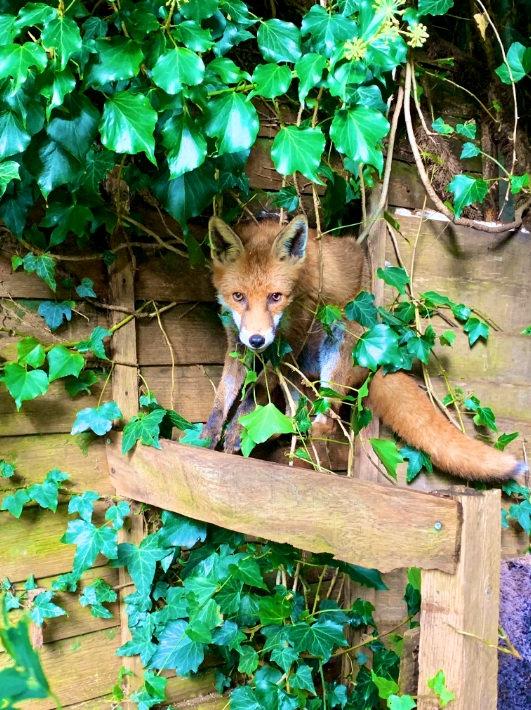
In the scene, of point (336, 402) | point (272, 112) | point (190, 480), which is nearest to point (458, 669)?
point (190, 480)

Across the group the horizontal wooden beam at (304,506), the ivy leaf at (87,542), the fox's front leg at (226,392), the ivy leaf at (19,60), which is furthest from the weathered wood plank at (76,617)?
the ivy leaf at (19,60)

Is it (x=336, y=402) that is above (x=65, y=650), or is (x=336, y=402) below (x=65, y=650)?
above

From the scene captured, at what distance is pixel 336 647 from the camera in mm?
2143

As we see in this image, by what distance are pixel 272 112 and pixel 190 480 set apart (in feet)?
4.39

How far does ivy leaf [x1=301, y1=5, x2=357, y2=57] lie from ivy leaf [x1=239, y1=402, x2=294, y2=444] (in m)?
0.96

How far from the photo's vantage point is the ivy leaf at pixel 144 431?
1.72 m

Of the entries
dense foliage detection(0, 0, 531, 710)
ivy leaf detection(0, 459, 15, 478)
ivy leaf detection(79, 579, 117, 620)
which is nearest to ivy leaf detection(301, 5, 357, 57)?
dense foliage detection(0, 0, 531, 710)

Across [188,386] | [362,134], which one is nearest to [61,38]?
[362,134]

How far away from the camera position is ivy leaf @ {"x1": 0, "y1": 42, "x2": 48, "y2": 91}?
116 centimetres

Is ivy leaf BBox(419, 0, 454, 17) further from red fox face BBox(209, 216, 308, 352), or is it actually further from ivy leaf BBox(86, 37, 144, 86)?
ivy leaf BBox(86, 37, 144, 86)

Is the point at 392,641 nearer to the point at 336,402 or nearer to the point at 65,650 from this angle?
the point at 336,402

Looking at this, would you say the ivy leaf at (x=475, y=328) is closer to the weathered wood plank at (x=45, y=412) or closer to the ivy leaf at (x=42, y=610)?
the weathered wood plank at (x=45, y=412)

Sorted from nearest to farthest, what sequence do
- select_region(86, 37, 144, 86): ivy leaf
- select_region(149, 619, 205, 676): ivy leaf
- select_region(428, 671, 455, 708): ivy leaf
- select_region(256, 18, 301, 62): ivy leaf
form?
select_region(428, 671, 455, 708): ivy leaf
select_region(86, 37, 144, 86): ivy leaf
select_region(256, 18, 301, 62): ivy leaf
select_region(149, 619, 205, 676): ivy leaf

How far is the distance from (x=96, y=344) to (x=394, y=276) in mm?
1007
